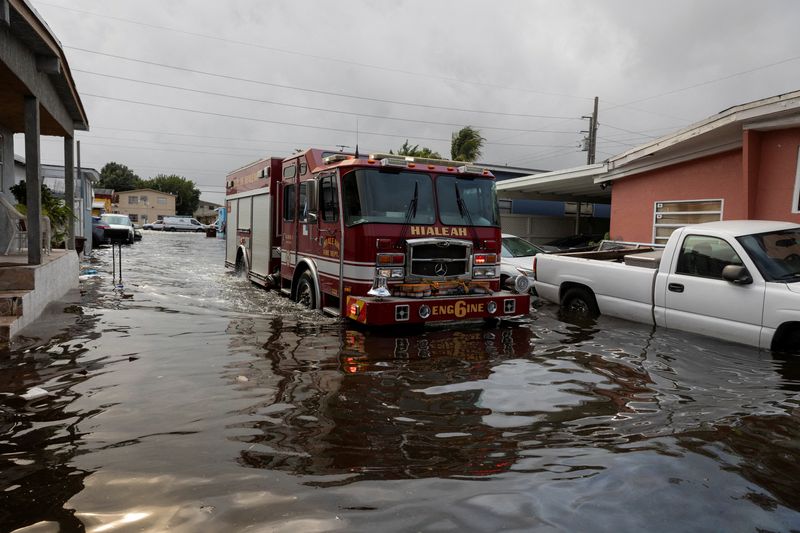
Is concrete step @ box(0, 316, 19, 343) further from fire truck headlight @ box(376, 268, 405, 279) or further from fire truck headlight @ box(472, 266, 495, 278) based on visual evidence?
fire truck headlight @ box(472, 266, 495, 278)

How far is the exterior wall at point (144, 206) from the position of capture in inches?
3386

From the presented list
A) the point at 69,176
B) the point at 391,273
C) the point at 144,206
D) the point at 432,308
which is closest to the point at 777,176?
the point at 432,308

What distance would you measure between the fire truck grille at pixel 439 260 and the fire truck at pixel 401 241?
14 mm

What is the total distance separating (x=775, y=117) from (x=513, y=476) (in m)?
10.0

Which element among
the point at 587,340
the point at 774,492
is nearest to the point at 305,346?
the point at 587,340

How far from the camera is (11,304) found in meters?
7.08

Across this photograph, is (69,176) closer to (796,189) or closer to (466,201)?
(466,201)

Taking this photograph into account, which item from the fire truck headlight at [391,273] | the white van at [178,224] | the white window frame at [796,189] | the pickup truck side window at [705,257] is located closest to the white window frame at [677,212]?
the white window frame at [796,189]

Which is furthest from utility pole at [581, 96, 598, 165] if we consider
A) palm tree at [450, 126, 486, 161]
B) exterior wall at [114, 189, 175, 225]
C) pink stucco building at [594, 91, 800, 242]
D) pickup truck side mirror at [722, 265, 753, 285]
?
exterior wall at [114, 189, 175, 225]

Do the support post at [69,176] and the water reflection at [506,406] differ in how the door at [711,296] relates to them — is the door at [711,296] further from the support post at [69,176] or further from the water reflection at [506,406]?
the support post at [69,176]

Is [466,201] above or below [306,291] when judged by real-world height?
above

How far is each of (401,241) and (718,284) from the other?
392 cm

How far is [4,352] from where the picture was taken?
617 cm

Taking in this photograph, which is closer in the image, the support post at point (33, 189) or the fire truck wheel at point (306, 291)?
the support post at point (33, 189)
